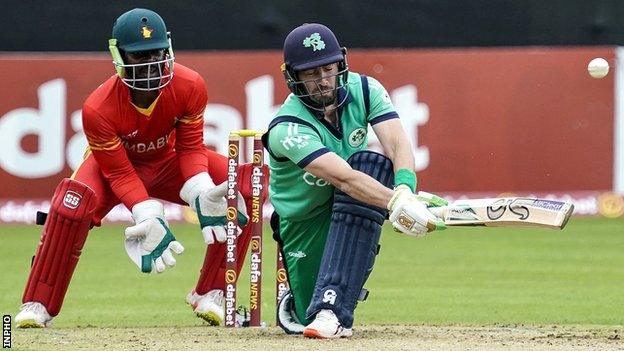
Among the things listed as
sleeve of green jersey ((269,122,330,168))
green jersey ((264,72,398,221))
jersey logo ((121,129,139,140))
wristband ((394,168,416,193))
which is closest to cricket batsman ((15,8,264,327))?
jersey logo ((121,129,139,140))

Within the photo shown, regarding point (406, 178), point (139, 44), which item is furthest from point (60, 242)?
point (406, 178)

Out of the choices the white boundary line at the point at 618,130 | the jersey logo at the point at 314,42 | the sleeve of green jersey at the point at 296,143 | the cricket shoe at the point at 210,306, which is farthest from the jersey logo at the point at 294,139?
the white boundary line at the point at 618,130

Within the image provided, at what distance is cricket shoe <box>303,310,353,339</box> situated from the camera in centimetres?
641

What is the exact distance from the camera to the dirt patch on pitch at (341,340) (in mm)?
6262

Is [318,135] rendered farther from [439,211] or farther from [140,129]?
[140,129]

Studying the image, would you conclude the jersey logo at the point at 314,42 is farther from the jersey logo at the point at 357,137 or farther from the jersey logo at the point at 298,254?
the jersey logo at the point at 298,254

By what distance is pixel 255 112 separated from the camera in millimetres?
13445

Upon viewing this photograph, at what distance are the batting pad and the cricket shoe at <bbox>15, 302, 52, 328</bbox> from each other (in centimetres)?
163

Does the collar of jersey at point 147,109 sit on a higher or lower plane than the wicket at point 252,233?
higher

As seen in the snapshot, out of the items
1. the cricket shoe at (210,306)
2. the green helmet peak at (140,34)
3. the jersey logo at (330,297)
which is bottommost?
the cricket shoe at (210,306)

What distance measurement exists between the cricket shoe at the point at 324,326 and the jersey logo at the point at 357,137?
2.66 feet

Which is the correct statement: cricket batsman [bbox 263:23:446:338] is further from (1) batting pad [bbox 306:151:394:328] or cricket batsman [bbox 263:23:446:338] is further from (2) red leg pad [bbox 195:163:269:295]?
(2) red leg pad [bbox 195:163:269:295]

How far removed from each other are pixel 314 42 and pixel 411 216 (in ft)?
3.14

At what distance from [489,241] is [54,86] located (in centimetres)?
424
